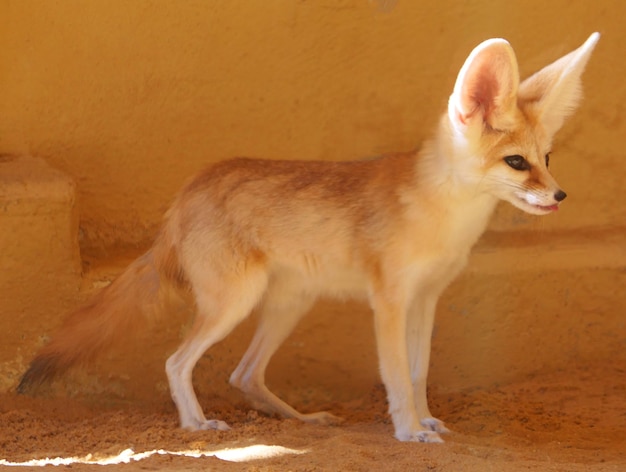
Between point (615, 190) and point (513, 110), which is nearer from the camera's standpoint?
point (513, 110)

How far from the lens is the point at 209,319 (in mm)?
4781

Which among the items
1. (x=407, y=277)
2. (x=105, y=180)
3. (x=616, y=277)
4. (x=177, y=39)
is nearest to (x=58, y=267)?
(x=105, y=180)

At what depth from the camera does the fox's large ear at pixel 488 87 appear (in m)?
4.14

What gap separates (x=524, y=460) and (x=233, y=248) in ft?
5.17

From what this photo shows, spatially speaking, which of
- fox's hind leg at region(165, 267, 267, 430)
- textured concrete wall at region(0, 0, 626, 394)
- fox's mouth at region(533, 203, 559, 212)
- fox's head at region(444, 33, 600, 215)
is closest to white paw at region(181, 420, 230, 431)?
fox's hind leg at region(165, 267, 267, 430)

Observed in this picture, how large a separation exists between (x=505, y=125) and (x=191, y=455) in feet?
6.04

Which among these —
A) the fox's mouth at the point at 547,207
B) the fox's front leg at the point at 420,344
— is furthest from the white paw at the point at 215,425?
the fox's mouth at the point at 547,207

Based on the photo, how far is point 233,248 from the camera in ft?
15.7

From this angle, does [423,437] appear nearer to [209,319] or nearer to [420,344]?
[420,344]

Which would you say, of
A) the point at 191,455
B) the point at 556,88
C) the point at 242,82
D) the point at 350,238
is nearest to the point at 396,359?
the point at 350,238

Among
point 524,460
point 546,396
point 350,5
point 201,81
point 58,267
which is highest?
point 350,5

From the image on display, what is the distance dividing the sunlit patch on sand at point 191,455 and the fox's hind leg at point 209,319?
453 millimetres

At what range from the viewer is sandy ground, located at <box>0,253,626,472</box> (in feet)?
13.6

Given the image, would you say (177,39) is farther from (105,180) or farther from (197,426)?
(197,426)
